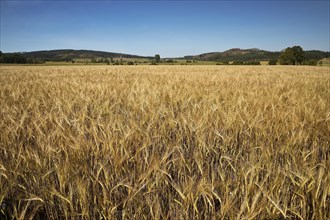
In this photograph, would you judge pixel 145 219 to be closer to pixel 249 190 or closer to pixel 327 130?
pixel 249 190

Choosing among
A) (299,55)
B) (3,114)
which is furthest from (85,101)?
(299,55)

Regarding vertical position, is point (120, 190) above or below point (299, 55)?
below

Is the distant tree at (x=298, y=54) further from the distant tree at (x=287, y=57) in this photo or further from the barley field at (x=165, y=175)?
the barley field at (x=165, y=175)

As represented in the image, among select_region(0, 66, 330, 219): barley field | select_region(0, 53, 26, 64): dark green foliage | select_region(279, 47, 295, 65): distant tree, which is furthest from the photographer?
select_region(279, 47, 295, 65): distant tree

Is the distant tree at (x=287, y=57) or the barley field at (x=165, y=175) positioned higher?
the distant tree at (x=287, y=57)

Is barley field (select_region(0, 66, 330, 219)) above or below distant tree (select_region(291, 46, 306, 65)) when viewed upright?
below

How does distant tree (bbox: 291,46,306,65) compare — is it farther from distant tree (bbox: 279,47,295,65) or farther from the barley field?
the barley field

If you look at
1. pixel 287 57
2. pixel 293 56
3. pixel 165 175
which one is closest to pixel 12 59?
pixel 165 175

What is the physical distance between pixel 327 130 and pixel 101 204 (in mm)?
2078

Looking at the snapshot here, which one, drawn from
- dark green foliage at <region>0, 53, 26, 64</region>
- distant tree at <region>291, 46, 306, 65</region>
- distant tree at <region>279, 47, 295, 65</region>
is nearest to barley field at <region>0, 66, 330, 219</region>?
dark green foliage at <region>0, 53, 26, 64</region>

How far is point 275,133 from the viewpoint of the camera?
6.57ft

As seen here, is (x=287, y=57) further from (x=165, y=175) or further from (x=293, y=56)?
(x=165, y=175)

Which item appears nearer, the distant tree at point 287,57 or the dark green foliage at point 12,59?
the dark green foliage at point 12,59

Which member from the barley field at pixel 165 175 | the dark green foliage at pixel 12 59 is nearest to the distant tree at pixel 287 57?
the barley field at pixel 165 175
